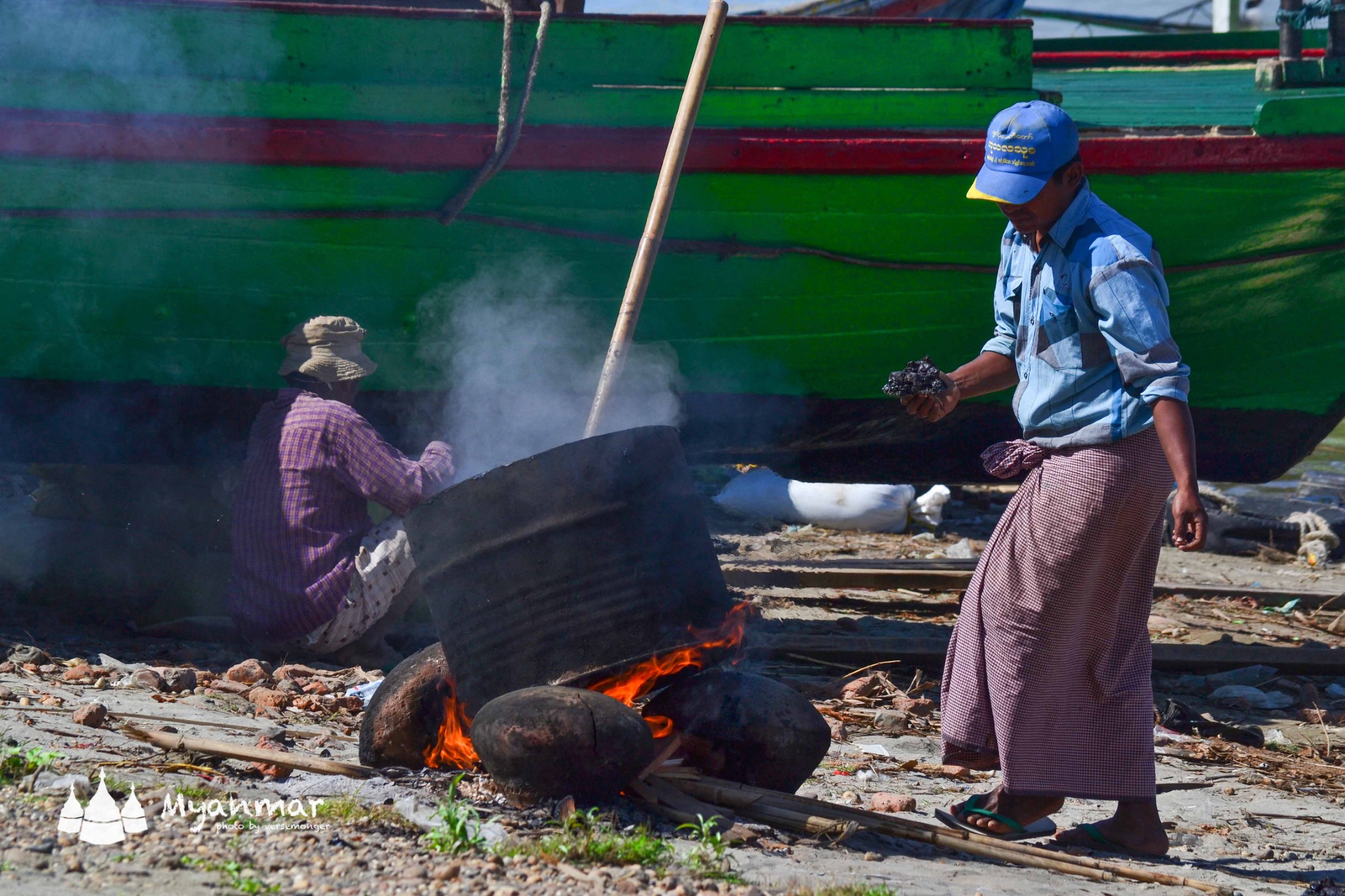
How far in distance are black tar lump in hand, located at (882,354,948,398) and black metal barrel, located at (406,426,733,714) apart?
0.61 metres

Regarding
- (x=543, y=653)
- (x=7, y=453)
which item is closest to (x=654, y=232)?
(x=543, y=653)

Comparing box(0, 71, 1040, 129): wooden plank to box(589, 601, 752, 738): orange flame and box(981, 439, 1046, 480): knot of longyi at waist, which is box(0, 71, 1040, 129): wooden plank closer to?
box(981, 439, 1046, 480): knot of longyi at waist

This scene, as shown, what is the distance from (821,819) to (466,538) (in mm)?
1012

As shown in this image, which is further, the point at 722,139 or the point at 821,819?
the point at 722,139

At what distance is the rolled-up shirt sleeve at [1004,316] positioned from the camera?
10.4ft

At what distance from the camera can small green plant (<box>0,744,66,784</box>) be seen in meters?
2.71

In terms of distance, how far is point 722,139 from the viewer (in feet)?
15.4

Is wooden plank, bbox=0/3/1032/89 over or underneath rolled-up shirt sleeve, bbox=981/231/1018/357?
over

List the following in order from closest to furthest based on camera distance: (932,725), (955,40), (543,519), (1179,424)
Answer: (1179,424)
(543,519)
(932,725)
(955,40)

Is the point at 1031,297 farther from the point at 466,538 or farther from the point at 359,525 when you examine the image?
the point at 359,525

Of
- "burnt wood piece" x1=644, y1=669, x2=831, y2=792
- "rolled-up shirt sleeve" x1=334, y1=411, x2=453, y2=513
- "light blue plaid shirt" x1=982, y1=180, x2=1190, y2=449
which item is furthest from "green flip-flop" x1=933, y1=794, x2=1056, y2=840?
"rolled-up shirt sleeve" x1=334, y1=411, x2=453, y2=513

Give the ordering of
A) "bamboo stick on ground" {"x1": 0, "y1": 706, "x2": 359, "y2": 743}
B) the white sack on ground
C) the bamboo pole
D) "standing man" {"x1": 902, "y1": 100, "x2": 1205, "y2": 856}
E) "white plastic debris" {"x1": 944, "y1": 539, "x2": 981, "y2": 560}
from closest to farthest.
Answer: "standing man" {"x1": 902, "y1": 100, "x2": 1205, "y2": 856} → "bamboo stick on ground" {"x1": 0, "y1": 706, "x2": 359, "y2": 743} → the bamboo pole → "white plastic debris" {"x1": 944, "y1": 539, "x2": 981, "y2": 560} → the white sack on ground

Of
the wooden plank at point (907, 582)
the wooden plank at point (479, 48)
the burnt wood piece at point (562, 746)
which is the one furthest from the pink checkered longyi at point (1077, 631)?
the wooden plank at point (907, 582)

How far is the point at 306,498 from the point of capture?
4172 mm
